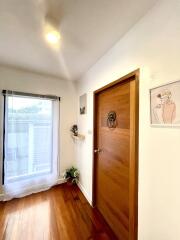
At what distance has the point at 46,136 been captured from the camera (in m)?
2.64

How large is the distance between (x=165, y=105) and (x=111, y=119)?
794 mm

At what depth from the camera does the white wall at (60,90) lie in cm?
232

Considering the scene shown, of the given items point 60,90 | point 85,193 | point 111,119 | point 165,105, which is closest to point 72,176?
point 85,193

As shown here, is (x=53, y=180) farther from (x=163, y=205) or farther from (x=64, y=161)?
(x=163, y=205)

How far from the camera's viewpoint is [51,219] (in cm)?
178

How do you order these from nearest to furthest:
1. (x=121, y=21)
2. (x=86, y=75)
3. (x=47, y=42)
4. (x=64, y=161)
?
(x=121, y=21) < (x=47, y=42) < (x=86, y=75) < (x=64, y=161)

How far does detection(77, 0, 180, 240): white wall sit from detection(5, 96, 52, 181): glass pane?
191 centimetres

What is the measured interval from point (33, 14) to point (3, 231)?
246 centimetres

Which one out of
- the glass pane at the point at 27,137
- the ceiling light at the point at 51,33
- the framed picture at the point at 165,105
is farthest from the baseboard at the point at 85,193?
the ceiling light at the point at 51,33

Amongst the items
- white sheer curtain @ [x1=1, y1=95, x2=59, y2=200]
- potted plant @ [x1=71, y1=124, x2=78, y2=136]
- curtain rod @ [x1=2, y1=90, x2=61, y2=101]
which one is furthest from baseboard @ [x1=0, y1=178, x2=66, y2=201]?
curtain rod @ [x1=2, y1=90, x2=61, y2=101]

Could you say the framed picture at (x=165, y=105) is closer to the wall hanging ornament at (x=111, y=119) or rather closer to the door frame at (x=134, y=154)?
the door frame at (x=134, y=154)

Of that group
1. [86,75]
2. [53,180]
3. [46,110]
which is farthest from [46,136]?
[86,75]

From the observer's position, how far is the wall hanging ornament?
1.64 m

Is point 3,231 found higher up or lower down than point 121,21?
lower down
